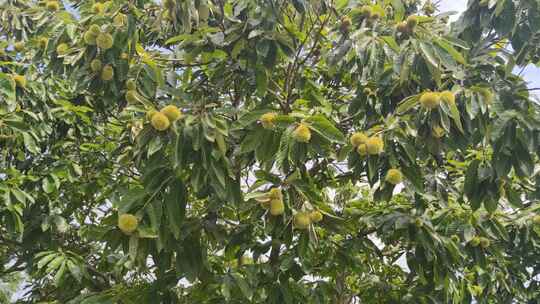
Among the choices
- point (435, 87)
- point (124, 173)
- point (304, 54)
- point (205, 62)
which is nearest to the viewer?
point (435, 87)

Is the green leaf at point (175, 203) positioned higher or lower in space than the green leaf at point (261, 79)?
lower

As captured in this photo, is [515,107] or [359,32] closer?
[515,107]

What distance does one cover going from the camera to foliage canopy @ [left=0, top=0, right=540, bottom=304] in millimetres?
1990

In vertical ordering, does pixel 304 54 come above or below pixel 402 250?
above

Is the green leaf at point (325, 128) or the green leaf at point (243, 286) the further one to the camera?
the green leaf at point (243, 286)

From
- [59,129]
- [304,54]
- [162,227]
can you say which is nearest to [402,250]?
[304,54]

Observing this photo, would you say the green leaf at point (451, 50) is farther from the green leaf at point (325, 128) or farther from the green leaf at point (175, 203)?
the green leaf at point (175, 203)

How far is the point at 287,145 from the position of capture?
1.90 metres

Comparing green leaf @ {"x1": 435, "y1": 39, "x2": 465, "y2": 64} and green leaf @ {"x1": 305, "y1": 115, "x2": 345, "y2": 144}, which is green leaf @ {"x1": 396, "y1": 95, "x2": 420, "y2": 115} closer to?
green leaf @ {"x1": 435, "y1": 39, "x2": 465, "y2": 64}

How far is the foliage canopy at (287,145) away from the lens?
199 cm

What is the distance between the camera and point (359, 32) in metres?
2.19

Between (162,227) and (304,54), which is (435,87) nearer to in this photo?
Result: (304,54)

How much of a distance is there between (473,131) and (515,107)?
19 centimetres

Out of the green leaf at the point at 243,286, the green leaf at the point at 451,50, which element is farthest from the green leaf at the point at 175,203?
the green leaf at the point at 451,50
